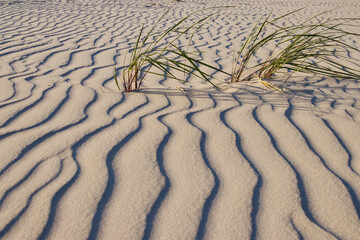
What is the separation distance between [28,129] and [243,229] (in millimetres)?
1395

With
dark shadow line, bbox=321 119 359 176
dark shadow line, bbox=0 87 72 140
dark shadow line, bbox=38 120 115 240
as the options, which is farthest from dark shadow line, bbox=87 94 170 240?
dark shadow line, bbox=321 119 359 176

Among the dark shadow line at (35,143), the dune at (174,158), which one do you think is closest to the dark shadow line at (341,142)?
the dune at (174,158)

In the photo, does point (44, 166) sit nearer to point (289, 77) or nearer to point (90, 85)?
point (90, 85)

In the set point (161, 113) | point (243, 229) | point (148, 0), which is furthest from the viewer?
point (148, 0)

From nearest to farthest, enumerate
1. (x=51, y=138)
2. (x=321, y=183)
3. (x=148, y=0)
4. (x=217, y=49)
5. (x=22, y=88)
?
1. (x=321, y=183)
2. (x=51, y=138)
3. (x=22, y=88)
4. (x=217, y=49)
5. (x=148, y=0)

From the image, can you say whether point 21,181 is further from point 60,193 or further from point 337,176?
point 337,176

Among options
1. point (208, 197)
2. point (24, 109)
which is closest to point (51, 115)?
point (24, 109)

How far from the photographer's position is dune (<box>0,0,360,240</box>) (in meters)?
1.35

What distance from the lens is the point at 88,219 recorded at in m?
1.35

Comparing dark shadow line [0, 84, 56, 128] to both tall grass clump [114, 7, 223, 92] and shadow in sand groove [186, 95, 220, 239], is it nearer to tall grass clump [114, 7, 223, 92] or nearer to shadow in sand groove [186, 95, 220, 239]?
tall grass clump [114, 7, 223, 92]

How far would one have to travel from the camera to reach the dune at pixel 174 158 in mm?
1352

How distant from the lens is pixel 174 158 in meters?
1.79

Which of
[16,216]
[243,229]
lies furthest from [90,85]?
[243,229]

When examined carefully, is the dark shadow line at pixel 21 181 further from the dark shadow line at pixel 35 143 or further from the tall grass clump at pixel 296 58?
the tall grass clump at pixel 296 58
